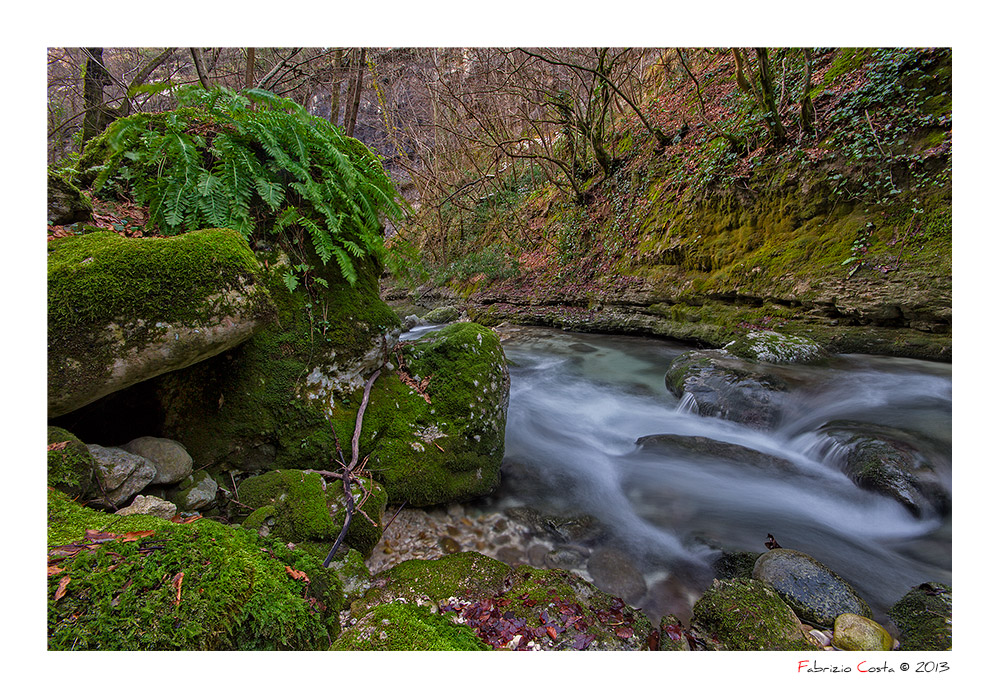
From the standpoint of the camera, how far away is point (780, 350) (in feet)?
19.1

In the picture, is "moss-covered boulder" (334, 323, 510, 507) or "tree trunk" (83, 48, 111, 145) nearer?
"moss-covered boulder" (334, 323, 510, 507)

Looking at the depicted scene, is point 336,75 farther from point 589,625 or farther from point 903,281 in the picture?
point 903,281

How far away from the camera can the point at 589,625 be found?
1.97 metres

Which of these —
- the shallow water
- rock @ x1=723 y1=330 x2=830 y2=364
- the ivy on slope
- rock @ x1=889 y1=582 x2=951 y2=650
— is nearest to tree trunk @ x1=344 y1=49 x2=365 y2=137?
the ivy on slope

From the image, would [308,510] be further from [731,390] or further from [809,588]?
[731,390]

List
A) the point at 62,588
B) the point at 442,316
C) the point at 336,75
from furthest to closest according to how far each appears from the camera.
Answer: the point at 442,316 → the point at 336,75 → the point at 62,588

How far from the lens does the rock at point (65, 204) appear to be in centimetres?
226

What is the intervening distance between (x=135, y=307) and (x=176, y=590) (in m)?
1.38

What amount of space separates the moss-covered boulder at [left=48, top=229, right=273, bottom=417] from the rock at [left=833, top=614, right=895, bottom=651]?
3.77 m

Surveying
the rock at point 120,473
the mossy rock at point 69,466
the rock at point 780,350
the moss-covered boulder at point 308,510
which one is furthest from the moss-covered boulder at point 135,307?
the rock at point 780,350

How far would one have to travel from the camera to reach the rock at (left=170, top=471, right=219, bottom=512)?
88.7 inches

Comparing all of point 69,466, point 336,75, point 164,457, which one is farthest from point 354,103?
point 69,466

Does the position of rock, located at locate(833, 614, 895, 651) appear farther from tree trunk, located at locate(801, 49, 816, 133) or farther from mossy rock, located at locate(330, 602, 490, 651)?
tree trunk, located at locate(801, 49, 816, 133)

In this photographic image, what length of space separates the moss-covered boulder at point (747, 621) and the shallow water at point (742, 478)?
1.98 feet
